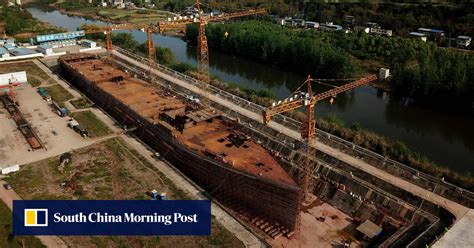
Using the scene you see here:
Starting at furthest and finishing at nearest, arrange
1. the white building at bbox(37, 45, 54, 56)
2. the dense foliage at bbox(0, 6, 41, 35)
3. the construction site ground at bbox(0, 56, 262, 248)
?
the dense foliage at bbox(0, 6, 41, 35), the white building at bbox(37, 45, 54, 56), the construction site ground at bbox(0, 56, 262, 248)

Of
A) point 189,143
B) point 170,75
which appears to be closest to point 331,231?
point 189,143

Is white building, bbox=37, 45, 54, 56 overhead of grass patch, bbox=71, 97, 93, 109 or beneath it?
overhead

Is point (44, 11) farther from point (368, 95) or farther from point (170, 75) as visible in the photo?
point (368, 95)

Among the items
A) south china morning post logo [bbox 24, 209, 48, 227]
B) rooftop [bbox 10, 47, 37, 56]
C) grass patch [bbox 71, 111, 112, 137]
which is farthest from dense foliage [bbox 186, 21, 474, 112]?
south china morning post logo [bbox 24, 209, 48, 227]

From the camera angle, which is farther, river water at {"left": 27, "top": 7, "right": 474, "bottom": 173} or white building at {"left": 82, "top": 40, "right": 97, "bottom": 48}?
white building at {"left": 82, "top": 40, "right": 97, "bottom": 48}

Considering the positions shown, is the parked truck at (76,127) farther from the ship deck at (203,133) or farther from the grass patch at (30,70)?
the grass patch at (30,70)

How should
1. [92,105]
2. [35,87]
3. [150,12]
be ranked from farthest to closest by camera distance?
[150,12], [35,87], [92,105]

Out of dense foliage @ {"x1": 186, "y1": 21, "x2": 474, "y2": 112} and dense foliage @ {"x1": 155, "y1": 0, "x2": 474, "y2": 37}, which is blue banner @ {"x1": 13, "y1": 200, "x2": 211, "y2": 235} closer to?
dense foliage @ {"x1": 186, "y1": 21, "x2": 474, "y2": 112}
